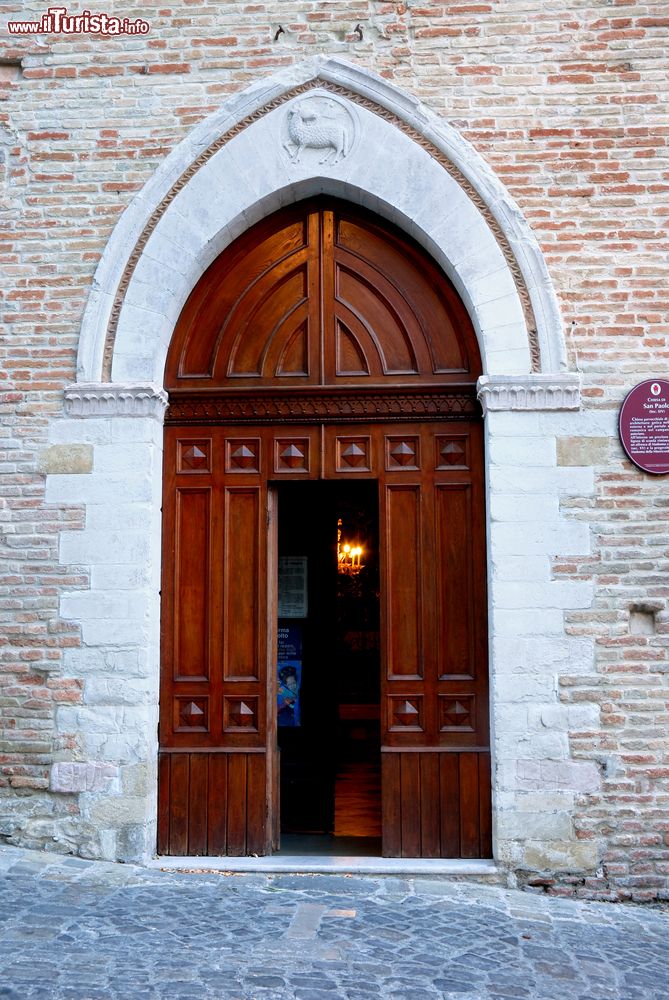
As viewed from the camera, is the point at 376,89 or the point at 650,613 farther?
the point at 376,89

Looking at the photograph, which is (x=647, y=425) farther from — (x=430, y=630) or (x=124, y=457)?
(x=124, y=457)

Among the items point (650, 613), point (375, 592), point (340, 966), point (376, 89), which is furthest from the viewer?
point (375, 592)

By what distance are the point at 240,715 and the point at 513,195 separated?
140 inches

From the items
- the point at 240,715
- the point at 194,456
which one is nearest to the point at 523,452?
the point at 194,456

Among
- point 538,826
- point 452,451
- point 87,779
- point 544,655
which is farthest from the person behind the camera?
point 452,451

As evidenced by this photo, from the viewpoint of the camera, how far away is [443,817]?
5512 millimetres

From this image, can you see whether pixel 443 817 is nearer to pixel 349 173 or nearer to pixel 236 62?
pixel 349 173

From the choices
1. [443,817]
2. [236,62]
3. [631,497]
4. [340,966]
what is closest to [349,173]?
Answer: [236,62]

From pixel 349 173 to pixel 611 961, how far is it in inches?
179

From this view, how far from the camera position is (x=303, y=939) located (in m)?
4.36

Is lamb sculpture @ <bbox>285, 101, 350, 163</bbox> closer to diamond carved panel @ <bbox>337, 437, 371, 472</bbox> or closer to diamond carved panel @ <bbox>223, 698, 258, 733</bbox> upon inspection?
diamond carved panel @ <bbox>337, 437, 371, 472</bbox>

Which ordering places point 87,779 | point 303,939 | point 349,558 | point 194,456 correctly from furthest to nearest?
point 349,558, point 194,456, point 87,779, point 303,939

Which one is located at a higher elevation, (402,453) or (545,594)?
(402,453)

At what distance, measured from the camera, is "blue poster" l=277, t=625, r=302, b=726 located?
7.04m
